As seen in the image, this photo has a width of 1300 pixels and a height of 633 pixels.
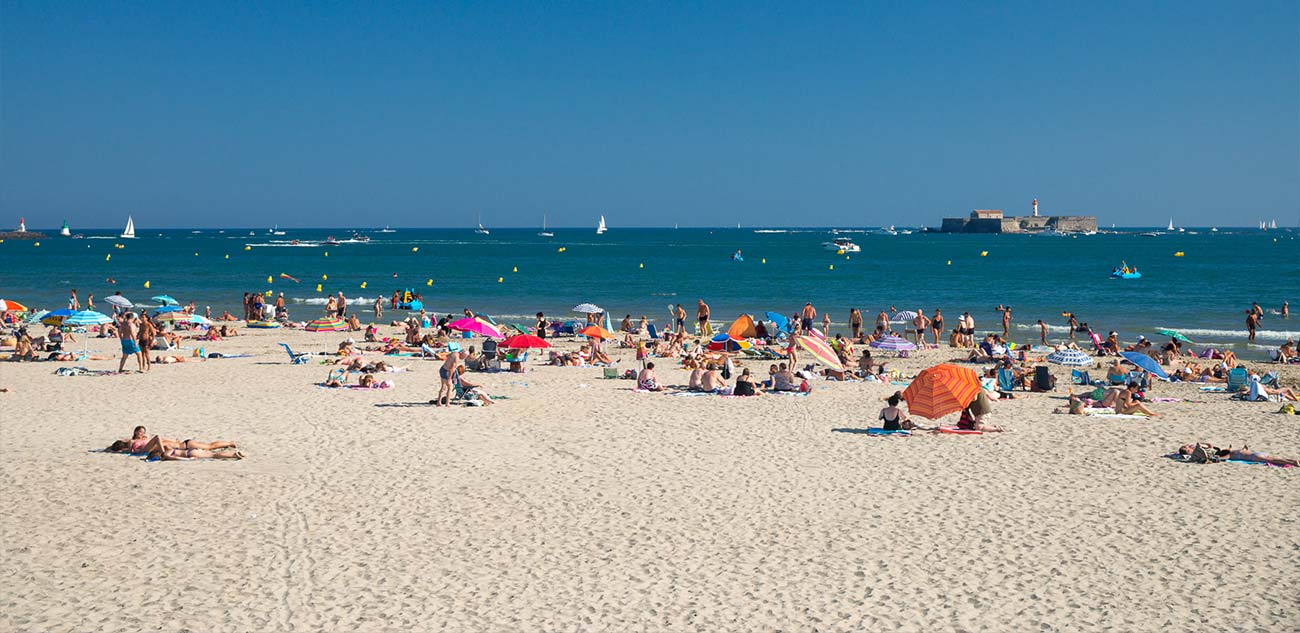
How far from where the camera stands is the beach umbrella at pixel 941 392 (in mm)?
13328

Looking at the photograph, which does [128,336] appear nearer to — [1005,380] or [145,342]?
[145,342]

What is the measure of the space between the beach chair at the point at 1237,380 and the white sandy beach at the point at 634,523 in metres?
2.60

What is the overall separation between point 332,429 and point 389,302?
1155 inches

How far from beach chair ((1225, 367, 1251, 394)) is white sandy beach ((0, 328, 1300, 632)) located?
2.60 metres

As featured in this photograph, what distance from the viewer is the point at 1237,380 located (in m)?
17.9

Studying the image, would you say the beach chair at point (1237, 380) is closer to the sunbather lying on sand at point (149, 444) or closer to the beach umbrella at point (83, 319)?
the sunbather lying on sand at point (149, 444)

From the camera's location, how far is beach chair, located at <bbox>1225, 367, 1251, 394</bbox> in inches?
699

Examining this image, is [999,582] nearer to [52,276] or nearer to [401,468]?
[401,468]

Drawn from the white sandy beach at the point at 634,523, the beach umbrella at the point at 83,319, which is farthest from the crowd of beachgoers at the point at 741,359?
the white sandy beach at the point at 634,523

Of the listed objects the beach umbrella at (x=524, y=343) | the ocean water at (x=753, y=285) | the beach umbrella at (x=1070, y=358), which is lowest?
the ocean water at (x=753, y=285)

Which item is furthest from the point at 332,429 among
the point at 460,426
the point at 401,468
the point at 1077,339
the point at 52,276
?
the point at 52,276

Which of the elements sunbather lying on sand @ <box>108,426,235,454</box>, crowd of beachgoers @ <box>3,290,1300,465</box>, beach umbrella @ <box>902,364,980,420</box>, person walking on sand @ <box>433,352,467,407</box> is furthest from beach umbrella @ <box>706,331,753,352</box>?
sunbather lying on sand @ <box>108,426,235,454</box>

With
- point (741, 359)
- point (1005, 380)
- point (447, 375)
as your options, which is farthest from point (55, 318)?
point (1005, 380)

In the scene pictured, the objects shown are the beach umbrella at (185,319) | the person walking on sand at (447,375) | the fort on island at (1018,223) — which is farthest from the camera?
the fort on island at (1018,223)
